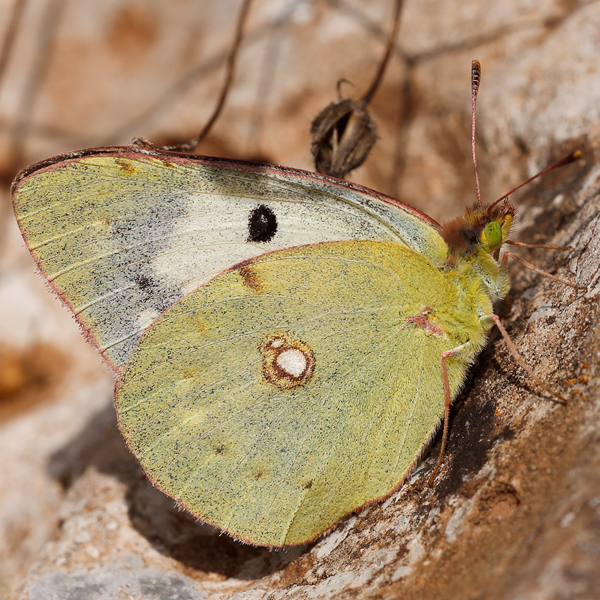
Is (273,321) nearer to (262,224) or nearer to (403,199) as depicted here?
(262,224)

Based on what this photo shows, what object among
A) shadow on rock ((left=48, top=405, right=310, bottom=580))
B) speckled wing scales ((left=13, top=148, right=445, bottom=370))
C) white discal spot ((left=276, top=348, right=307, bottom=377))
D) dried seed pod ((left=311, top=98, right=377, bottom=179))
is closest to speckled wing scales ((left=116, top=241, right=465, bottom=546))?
white discal spot ((left=276, top=348, right=307, bottom=377))

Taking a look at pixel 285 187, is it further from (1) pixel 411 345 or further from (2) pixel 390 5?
(2) pixel 390 5

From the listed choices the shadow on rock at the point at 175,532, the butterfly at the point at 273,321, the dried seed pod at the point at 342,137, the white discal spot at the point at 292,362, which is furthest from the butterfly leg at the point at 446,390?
the dried seed pod at the point at 342,137

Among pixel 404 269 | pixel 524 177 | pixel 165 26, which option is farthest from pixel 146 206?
pixel 165 26

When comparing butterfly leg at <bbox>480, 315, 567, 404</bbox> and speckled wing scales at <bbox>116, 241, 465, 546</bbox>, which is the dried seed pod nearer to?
speckled wing scales at <bbox>116, 241, 465, 546</bbox>

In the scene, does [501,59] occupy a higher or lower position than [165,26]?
lower

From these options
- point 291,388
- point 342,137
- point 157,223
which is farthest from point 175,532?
point 342,137
